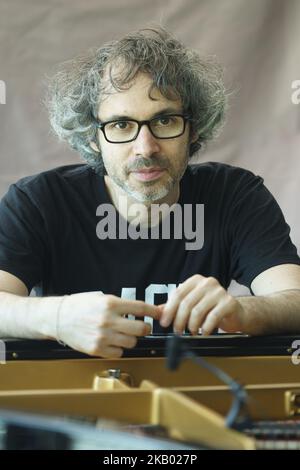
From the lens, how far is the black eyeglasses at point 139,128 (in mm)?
1670

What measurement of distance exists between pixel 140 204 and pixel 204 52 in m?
0.95

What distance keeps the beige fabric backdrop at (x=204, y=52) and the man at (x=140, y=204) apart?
591 millimetres

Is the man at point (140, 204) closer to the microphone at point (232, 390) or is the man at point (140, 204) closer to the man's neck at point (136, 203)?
the man's neck at point (136, 203)

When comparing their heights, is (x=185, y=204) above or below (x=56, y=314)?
above

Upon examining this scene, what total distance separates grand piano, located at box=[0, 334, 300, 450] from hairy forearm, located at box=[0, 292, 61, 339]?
7cm

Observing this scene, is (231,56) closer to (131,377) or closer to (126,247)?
(126,247)

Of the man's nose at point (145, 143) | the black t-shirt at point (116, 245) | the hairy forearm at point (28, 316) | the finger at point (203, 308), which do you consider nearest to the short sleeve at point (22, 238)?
the black t-shirt at point (116, 245)

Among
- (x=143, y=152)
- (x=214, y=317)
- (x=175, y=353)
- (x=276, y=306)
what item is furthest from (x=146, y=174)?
(x=175, y=353)

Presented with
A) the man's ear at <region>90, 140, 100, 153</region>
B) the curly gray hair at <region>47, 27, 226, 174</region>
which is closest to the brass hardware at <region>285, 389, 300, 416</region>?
the curly gray hair at <region>47, 27, 226, 174</region>

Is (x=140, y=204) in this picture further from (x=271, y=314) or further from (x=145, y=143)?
(x=271, y=314)

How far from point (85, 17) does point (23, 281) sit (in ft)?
3.84

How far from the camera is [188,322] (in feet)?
3.95
